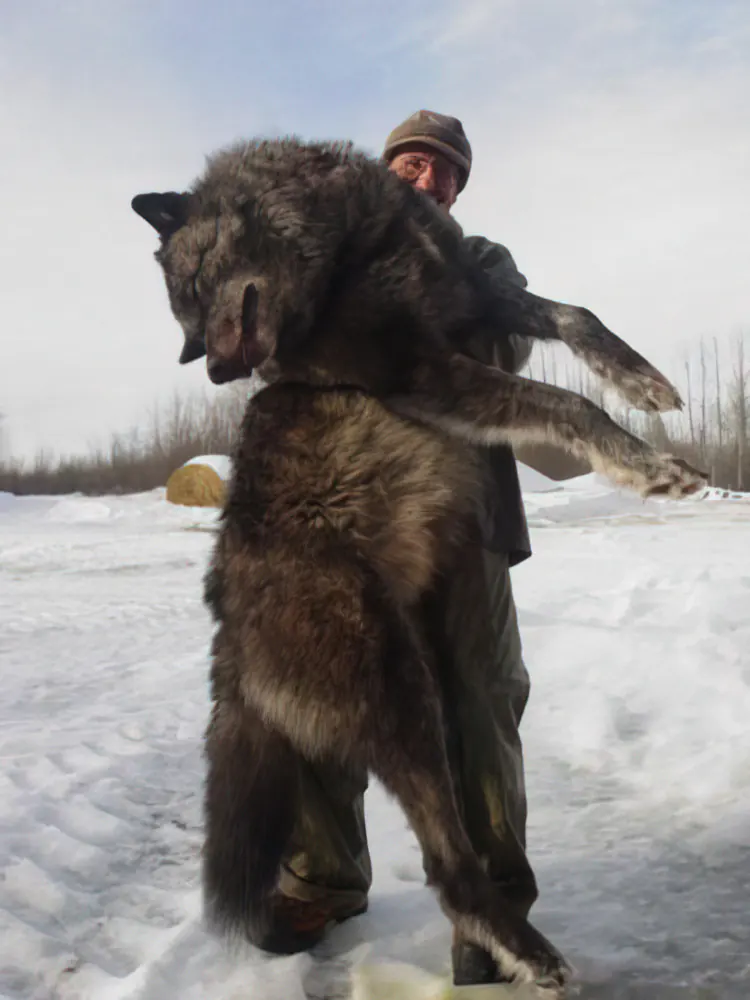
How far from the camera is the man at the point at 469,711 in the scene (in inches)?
83.8

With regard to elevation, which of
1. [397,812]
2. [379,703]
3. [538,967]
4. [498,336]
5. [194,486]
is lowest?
[397,812]

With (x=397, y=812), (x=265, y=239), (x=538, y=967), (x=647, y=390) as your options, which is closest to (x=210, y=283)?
(x=265, y=239)

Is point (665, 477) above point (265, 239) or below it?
below

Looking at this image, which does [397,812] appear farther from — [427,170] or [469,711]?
[427,170]

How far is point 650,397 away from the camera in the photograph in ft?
6.29

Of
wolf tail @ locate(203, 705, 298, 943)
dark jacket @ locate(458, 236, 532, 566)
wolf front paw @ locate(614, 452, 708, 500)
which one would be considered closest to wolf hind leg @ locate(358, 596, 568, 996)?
wolf tail @ locate(203, 705, 298, 943)

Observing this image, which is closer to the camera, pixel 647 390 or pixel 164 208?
pixel 647 390

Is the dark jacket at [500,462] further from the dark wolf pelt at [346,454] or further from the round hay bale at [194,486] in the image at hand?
the round hay bale at [194,486]

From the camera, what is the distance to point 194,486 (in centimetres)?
1780

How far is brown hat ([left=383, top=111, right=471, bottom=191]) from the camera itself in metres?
2.29

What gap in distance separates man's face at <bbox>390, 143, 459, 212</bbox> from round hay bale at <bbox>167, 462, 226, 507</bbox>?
15450 mm

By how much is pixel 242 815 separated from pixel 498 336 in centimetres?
134

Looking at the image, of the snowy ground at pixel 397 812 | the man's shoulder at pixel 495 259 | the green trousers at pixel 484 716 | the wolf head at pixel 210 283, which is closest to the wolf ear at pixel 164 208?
the wolf head at pixel 210 283

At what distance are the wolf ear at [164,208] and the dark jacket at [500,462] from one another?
2.40 ft
